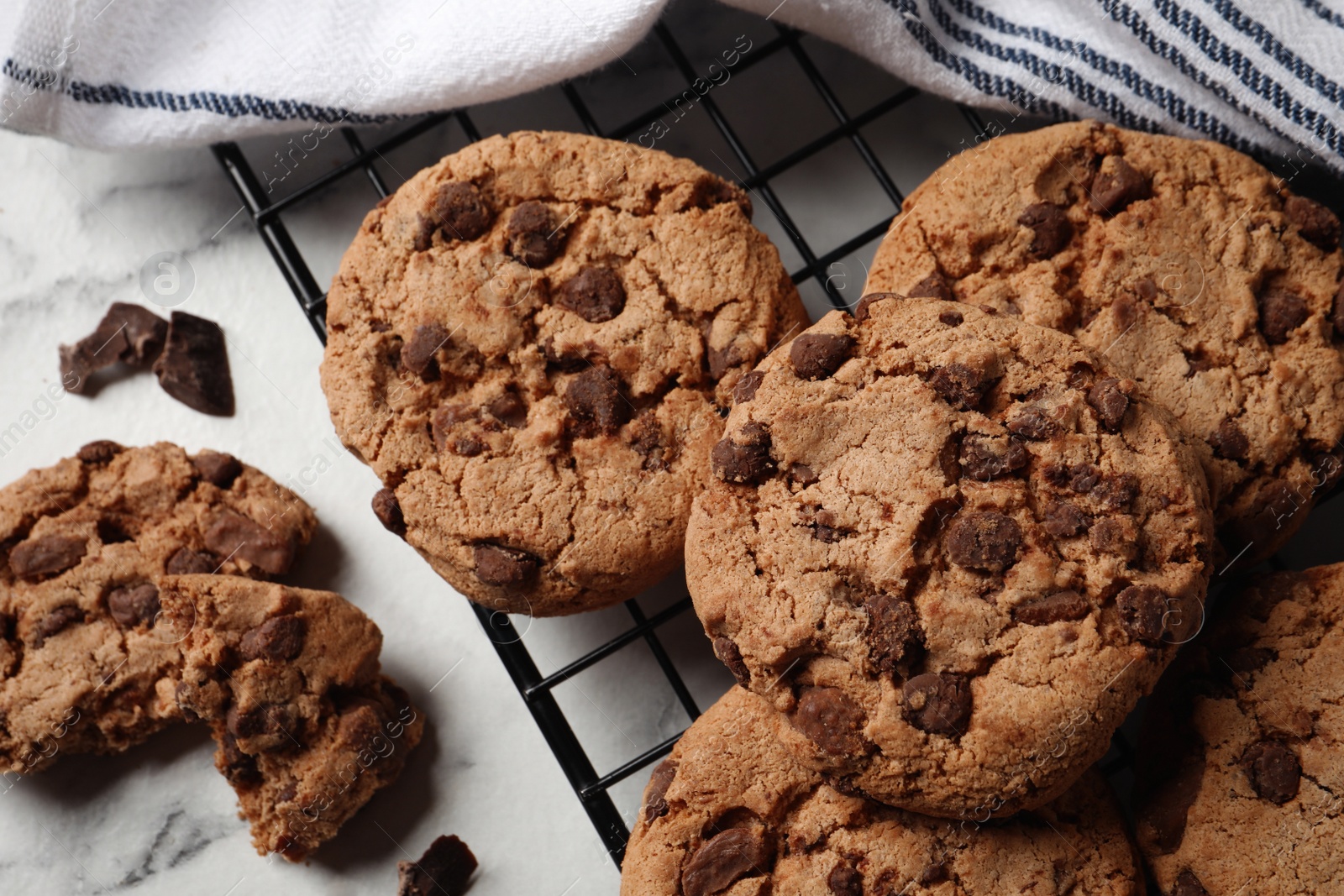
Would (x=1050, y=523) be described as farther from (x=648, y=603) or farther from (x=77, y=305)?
(x=77, y=305)

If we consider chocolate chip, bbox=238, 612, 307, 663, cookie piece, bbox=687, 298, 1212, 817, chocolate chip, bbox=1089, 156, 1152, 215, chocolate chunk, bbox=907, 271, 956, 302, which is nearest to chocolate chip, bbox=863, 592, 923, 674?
cookie piece, bbox=687, 298, 1212, 817

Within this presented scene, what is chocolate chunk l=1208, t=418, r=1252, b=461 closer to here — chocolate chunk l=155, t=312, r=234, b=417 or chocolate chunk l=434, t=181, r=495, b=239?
chocolate chunk l=434, t=181, r=495, b=239

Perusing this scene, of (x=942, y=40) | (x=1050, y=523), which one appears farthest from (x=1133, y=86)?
(x=1050, y=523)

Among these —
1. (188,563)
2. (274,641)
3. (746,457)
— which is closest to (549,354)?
(746,457)

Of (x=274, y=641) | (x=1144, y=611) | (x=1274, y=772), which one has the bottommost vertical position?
(x=1274, y=772)

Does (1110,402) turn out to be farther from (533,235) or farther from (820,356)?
(533,235)
